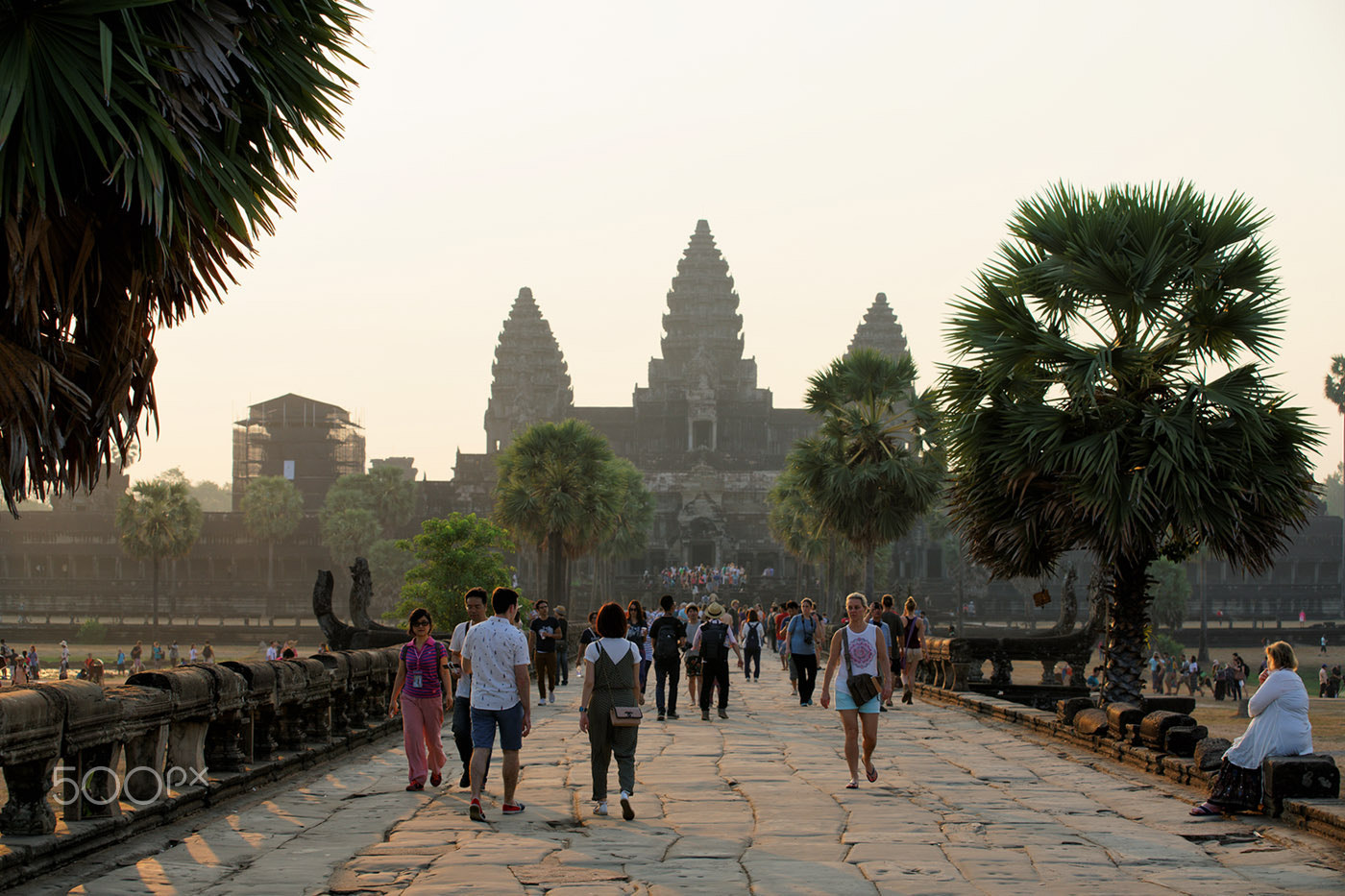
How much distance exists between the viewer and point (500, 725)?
32.0 feet

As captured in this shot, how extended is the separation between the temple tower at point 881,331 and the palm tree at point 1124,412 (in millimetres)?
97257

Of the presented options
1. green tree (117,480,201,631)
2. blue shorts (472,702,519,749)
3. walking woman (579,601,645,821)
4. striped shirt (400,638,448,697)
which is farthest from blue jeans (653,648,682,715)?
green tree (117,480,201,631)

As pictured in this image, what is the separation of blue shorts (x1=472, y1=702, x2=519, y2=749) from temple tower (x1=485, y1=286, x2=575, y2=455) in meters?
104

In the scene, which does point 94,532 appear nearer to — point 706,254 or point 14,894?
point 706,254

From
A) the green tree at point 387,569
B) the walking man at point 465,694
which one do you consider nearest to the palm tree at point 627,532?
the green tree at point 387,569

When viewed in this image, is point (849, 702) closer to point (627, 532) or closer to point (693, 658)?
point (693, 658)

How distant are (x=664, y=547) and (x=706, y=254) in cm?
3694

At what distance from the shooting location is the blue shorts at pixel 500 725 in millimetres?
9703

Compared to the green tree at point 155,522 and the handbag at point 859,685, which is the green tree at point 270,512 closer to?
the green tree at point 155,522

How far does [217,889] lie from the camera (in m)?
7.21

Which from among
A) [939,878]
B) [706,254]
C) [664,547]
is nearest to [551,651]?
[939,878]

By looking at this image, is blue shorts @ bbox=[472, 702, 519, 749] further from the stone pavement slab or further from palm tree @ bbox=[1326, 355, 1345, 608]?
palm tree @ bbox=[1326, 355, 1345, 608]

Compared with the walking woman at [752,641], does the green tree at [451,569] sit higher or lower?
higher

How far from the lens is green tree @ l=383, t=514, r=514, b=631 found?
115 feet
